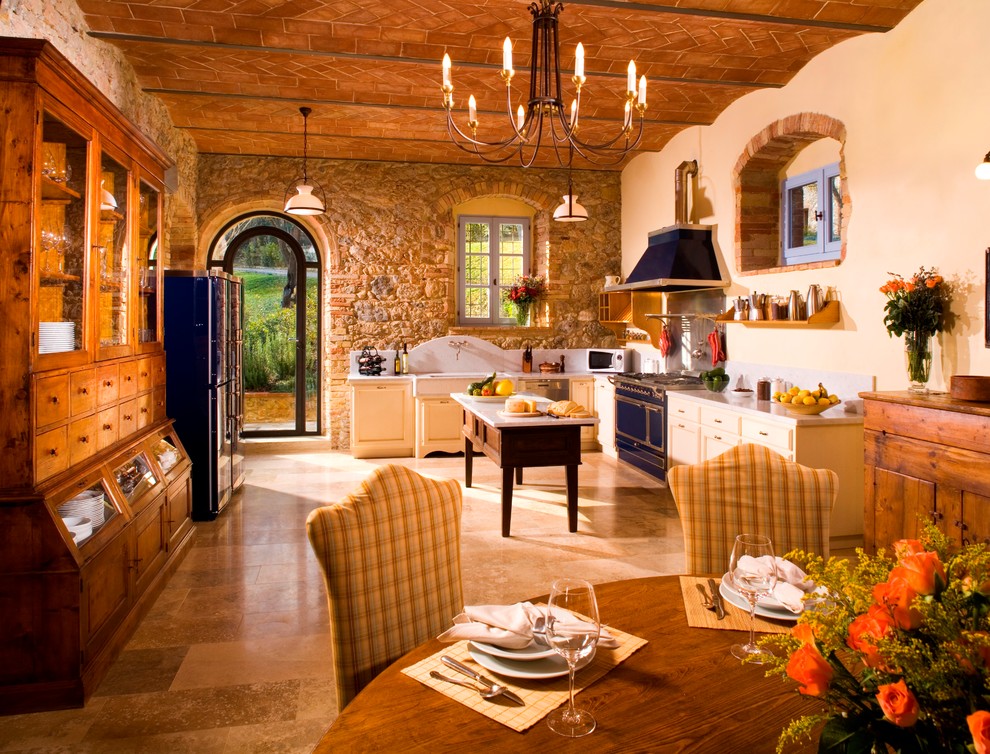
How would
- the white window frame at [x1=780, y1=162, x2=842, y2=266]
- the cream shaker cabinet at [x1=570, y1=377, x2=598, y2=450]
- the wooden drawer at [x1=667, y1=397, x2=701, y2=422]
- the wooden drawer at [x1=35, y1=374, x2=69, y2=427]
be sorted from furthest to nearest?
the cream shaker cabinet at [x1=570, y1=377, x2=598, y2=450]
the wooden drawer at [x1=667, y1=397, x2=701, y2=422]
the white window frame at [x1=780, y1=162, x2=842, y2=266]
the wooden drawer at [x1=35, y1=374, x2=69, y2=427]

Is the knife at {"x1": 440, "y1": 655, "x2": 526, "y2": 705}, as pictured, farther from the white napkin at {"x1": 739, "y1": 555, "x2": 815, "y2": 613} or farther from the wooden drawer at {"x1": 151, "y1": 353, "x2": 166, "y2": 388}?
the wooden drawer at {"x1": 151, "y1": 353, "x2": 166, "y2": 388}

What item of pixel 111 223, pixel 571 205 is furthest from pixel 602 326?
pixel 111 223

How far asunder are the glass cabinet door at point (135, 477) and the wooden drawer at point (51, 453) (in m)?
0.55

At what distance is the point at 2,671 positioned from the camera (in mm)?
2787

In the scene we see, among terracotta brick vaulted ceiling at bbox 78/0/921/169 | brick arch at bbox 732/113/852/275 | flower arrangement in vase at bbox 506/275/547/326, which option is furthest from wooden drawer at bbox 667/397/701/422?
flower arrangement in vase at bbox 506/275/547/326

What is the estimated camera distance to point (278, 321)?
29.6ft

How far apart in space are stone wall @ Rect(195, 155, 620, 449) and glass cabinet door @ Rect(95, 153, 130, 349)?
452cm

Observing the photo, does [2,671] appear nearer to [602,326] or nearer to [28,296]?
[28,296]

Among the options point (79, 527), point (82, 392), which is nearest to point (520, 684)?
point (79, 527)

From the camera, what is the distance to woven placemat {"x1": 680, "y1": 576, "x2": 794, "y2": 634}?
1.64 metres

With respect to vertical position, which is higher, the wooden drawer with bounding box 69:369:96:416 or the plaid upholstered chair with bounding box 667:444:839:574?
the wooden drawer with bounding box 69:369:96:416

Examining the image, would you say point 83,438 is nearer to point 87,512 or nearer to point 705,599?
point 87,512

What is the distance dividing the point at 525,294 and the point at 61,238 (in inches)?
248

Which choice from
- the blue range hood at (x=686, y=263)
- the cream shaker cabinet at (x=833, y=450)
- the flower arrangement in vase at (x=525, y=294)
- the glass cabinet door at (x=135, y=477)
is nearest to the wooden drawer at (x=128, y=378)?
the glass cabinet door at (x=135, y=477)
